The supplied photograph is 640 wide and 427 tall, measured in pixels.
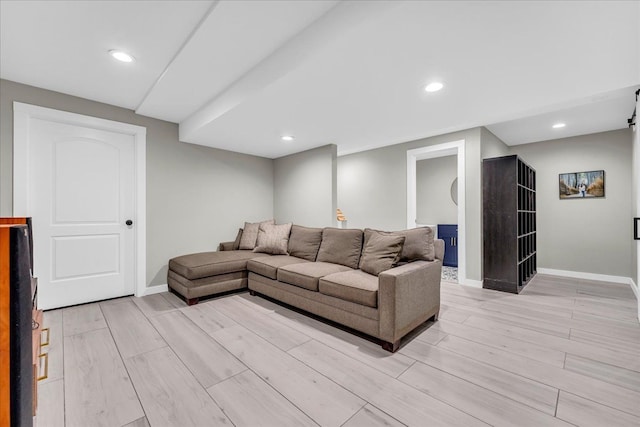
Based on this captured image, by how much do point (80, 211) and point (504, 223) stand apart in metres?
5.26

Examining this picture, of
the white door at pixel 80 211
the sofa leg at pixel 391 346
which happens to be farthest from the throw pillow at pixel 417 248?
the white door at pixel 80 211

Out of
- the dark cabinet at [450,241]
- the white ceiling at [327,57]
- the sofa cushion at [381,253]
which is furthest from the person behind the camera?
the dark cabinet at [450,241]

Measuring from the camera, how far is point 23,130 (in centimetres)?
270

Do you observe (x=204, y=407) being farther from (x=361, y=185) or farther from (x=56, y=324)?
(x=361, y=185)

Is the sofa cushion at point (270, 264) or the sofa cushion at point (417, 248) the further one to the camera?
the sofa cushion at point (270, 264)

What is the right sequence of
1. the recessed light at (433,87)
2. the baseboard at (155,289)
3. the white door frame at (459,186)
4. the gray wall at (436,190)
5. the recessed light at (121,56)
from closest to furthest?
1. the recessed light at (121,56)
2. the recessed light at (433,87)
3. the baseboard at (155,289)
4. the white door frame at (459,186)
5. the gray wall at (436,190)

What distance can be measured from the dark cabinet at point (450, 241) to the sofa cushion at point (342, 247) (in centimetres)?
307

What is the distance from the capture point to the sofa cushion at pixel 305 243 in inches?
138

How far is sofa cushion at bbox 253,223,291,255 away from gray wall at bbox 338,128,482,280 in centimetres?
169

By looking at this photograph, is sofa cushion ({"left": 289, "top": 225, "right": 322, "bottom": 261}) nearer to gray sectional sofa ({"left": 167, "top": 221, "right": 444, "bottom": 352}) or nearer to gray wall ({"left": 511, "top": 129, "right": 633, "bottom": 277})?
gray sectional sofa ({"left": 167, "top": 221, "right": 444, "bottom": 352})

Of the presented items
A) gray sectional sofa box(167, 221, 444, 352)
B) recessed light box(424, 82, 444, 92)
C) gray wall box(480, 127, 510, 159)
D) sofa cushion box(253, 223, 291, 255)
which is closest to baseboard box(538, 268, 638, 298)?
gray wall box(480, 127, 510, 159)

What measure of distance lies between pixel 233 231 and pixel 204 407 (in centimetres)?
315

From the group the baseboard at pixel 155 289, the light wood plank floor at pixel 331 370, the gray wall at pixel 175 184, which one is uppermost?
the gray wall at pixel 175 184

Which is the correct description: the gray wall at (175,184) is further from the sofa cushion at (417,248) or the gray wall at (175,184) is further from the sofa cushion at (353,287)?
the sofa cushion at (417,248)
